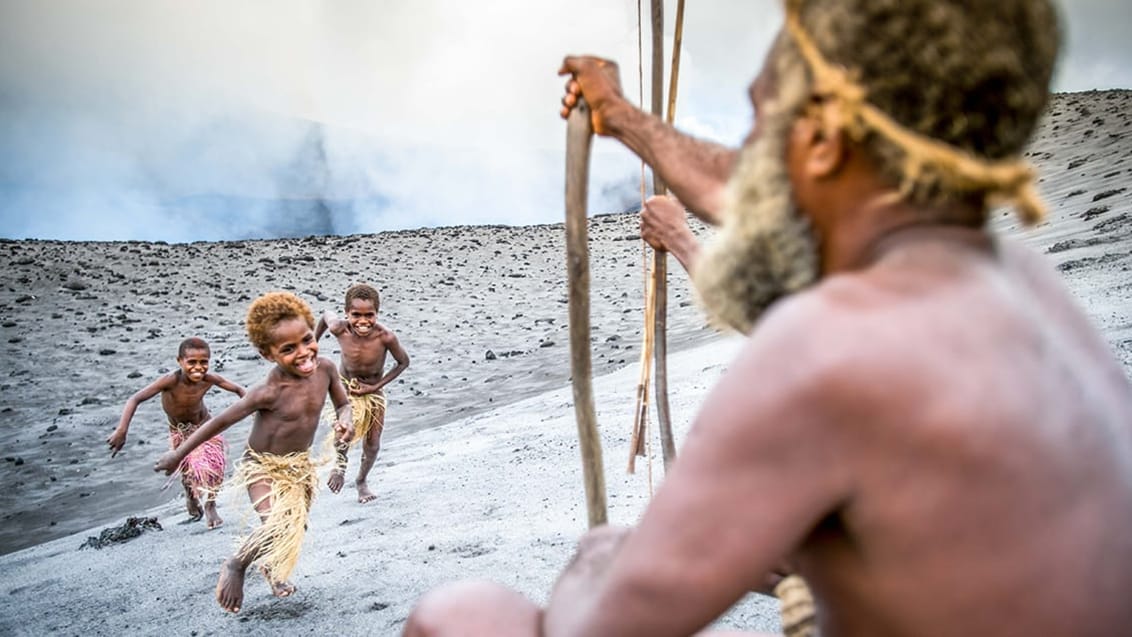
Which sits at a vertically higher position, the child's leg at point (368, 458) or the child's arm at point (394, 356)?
the child's arm at point (394, 356)

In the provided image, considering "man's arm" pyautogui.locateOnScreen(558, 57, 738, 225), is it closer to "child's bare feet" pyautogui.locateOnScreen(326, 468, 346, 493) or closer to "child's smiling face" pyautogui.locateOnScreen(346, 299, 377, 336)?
"child's bare feet" pyautogui.locateOnScreen(326, 468, 346, 493)

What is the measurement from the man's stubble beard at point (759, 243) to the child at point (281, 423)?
11.3 ft

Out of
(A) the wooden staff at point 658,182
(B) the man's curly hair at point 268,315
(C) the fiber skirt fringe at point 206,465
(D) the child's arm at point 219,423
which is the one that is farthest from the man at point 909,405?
(C) the fiber skirt fringe at point 206,465

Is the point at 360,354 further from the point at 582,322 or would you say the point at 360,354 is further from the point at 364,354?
the point at 582,322

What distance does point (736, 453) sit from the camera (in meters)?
0.91

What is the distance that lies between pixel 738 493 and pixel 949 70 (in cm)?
54

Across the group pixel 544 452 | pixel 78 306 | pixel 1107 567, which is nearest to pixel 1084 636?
pixel 1107 567

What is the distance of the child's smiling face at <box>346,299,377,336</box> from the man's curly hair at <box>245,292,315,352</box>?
200 centimetres

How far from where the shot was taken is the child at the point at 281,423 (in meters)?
4.30

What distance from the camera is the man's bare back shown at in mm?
866

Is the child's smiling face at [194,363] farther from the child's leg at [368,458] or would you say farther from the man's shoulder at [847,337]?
the man's shoulder at [847,337]

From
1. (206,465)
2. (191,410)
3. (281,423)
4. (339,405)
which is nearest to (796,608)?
(281,423)

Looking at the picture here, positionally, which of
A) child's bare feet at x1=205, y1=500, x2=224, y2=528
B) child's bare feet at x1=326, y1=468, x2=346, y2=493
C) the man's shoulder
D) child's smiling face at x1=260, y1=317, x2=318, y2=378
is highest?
child's smiling face at x1=260, y1=317, x2=318, y2=378

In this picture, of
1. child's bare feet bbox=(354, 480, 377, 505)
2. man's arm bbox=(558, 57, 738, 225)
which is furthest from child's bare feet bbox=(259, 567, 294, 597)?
man's arm bbox=(558, 57, 738, 225)
